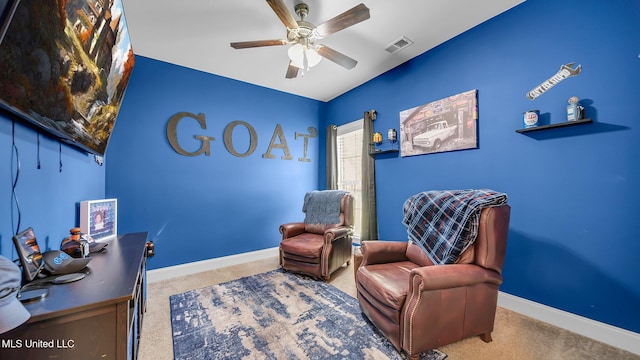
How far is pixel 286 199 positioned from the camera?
398cm

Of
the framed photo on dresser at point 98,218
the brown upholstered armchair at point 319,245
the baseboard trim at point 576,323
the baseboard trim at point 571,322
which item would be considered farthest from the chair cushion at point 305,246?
the baseboard trim at point 576,323

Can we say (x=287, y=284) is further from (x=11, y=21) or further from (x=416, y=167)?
(x=11, y=21)

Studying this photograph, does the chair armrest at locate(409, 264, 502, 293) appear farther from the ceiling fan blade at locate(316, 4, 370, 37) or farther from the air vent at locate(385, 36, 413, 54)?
the air vent at locate(385, 36, 413, 54)

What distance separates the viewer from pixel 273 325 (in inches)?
75.0

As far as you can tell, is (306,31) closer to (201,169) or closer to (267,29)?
(267,29)

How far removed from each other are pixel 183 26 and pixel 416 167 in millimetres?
3063

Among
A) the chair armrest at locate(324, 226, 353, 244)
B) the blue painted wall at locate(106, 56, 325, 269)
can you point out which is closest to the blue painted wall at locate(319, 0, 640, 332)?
the chair armrest at locate(324, 226, 353, 244)

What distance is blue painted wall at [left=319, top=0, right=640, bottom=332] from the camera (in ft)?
5.35

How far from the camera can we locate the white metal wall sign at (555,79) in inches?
71.6

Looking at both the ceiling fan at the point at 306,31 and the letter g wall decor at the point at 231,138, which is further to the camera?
the letter g wall decor at the point at 231,138

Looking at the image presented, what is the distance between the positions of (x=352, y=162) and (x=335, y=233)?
1.65 m

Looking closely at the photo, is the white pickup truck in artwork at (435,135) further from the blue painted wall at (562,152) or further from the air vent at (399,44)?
the air vent at (399,44)

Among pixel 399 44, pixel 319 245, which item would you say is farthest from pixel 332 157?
pixel 399 44

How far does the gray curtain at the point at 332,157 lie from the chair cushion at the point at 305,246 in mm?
1198
